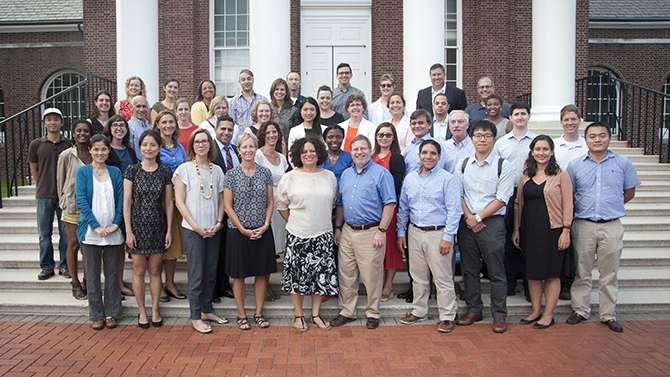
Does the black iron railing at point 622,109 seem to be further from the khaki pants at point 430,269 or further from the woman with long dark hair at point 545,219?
the khaki pants at point 430,269

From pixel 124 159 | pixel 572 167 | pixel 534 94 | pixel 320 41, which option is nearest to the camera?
pixel 572 167

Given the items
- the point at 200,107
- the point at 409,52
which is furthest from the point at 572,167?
the point at 409,52

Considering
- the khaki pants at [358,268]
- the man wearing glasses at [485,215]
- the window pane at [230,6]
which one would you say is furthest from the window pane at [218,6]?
the man wearing glasses at [485,215]

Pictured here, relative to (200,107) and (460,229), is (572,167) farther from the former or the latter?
(200,107)

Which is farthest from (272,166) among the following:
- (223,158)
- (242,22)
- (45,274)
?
(242,22)

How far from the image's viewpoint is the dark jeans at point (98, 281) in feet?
15.3

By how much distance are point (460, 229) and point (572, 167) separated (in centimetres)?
139

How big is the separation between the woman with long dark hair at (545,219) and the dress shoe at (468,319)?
461 mm

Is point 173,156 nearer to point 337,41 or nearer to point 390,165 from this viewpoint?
point 390,165

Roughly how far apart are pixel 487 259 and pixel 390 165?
1.39 meters

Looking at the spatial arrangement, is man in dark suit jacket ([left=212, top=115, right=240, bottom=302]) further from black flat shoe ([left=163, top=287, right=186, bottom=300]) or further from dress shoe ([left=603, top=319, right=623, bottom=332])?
dress shoe ([left=603, top=319, right=623, bottom=332])

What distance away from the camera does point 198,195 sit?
458cm

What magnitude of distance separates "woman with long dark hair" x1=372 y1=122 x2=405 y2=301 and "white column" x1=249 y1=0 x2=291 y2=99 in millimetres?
5059

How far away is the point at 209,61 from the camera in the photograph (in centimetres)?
1248
